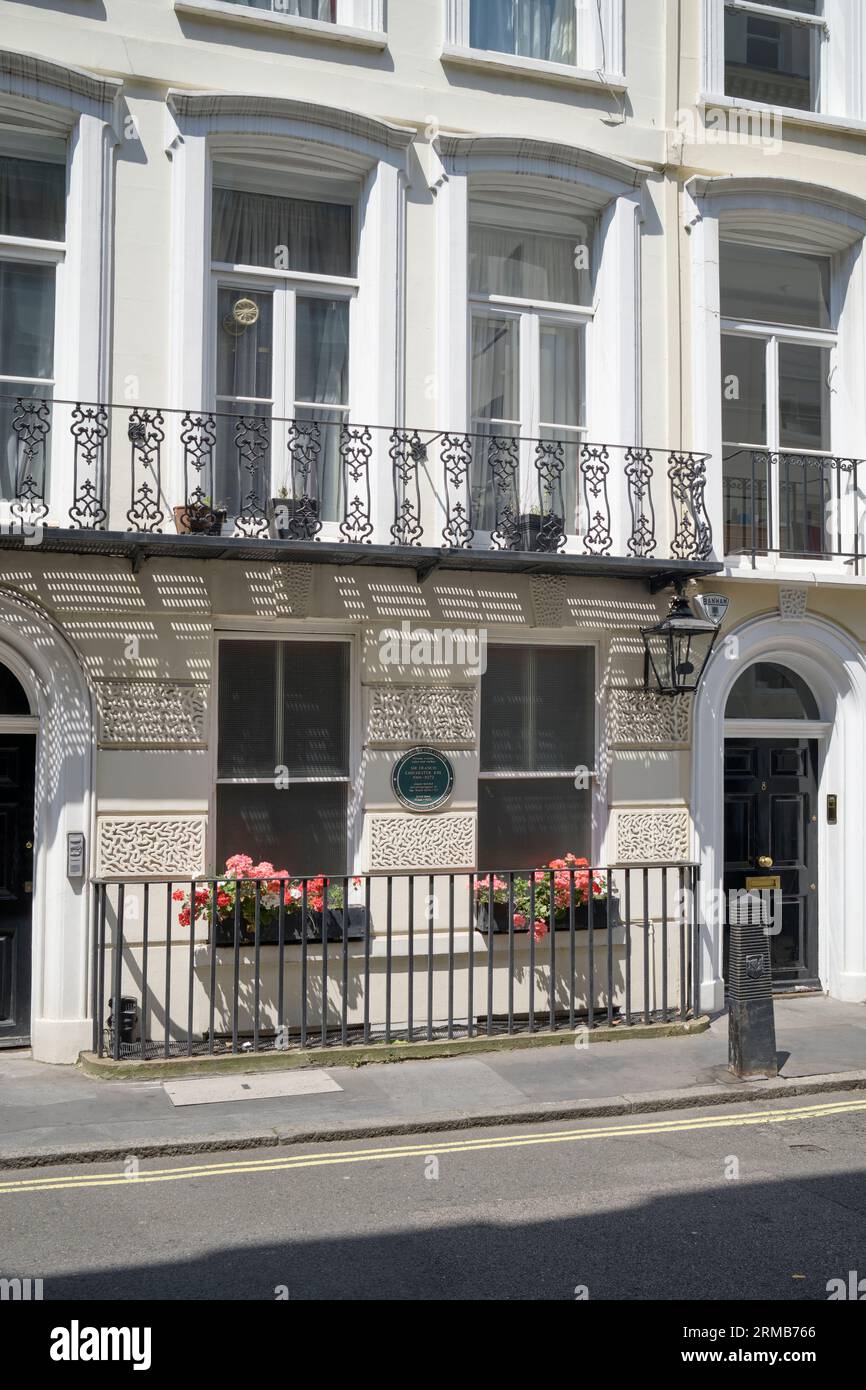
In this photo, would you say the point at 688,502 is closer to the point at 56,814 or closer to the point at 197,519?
the point at 197,519

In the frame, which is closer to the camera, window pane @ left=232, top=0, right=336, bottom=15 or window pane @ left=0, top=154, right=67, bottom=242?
window pane @ left=0, top=154, right=67, bottom=242

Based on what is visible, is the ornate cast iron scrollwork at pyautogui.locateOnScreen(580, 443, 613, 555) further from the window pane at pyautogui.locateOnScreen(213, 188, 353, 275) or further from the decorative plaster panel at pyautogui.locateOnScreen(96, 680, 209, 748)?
the decorative plaster panel at pyautogui.locateOnScreen(96, 680, 209, 748)

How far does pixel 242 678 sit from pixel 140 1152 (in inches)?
165

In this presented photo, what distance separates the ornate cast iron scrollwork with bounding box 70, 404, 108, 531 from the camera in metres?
10.0

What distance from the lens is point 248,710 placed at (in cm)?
1098

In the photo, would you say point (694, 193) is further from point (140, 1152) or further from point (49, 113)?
point (140, 1152)

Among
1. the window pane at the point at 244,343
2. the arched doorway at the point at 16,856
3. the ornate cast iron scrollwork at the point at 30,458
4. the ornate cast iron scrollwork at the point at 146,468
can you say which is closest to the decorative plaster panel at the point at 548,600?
the window pane at the point at 244,343

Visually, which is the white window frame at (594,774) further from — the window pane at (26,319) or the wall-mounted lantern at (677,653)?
the window pane at (26,319)

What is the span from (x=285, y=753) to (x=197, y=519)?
7.06 ft

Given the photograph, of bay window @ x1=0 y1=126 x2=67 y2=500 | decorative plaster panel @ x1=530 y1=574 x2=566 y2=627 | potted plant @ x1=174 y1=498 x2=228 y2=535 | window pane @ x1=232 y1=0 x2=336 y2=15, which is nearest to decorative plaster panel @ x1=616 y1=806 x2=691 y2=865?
decorative plaster panel @ x1=530 y1=574 x2=566 y2=627

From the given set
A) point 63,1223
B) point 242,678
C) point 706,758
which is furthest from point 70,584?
point 706,758

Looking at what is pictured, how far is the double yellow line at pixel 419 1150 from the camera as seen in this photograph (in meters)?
7.54

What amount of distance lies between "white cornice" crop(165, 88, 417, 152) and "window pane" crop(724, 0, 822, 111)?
387cm

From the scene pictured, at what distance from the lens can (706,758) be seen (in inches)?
478
